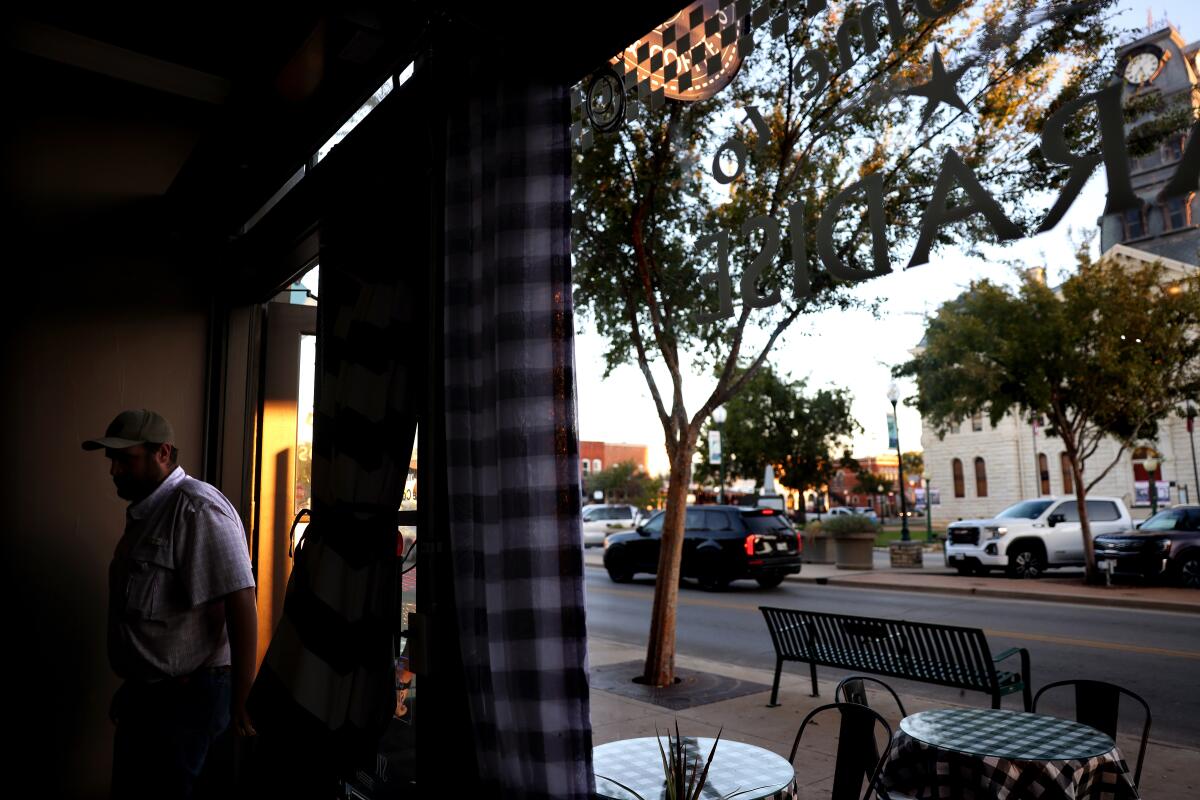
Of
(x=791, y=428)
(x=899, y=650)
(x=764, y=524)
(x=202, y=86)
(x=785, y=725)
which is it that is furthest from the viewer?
(x=791, y=428)

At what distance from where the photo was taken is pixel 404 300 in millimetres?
2572

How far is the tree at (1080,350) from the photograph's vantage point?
13.9 m

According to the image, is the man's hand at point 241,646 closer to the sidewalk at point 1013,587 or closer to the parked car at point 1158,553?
the sidewalk at point 1013,587

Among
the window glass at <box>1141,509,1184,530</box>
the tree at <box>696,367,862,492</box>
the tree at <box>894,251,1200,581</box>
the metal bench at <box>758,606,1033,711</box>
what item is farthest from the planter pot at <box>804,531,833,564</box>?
the tree at <box>696,367,862,492</box>

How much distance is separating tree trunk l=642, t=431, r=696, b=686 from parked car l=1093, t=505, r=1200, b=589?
36.8 ft

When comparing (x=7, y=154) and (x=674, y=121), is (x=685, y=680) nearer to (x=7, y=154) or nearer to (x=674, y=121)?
(x=674, y=121)

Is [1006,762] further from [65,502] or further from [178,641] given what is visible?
[65,502]

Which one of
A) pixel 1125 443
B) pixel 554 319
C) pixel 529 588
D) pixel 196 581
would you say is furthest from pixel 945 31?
pixel 1125 443

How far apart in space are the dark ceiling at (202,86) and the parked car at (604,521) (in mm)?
Result: 24715

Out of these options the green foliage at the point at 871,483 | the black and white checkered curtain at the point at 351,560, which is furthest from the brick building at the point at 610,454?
the black and white checkered curtain at the point at 351,560

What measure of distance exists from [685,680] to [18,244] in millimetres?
6267

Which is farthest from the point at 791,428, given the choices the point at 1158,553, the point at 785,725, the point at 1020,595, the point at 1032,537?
the point at 785,725

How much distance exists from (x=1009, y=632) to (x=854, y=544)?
29.7 feet

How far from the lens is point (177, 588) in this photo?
9.58 ft
